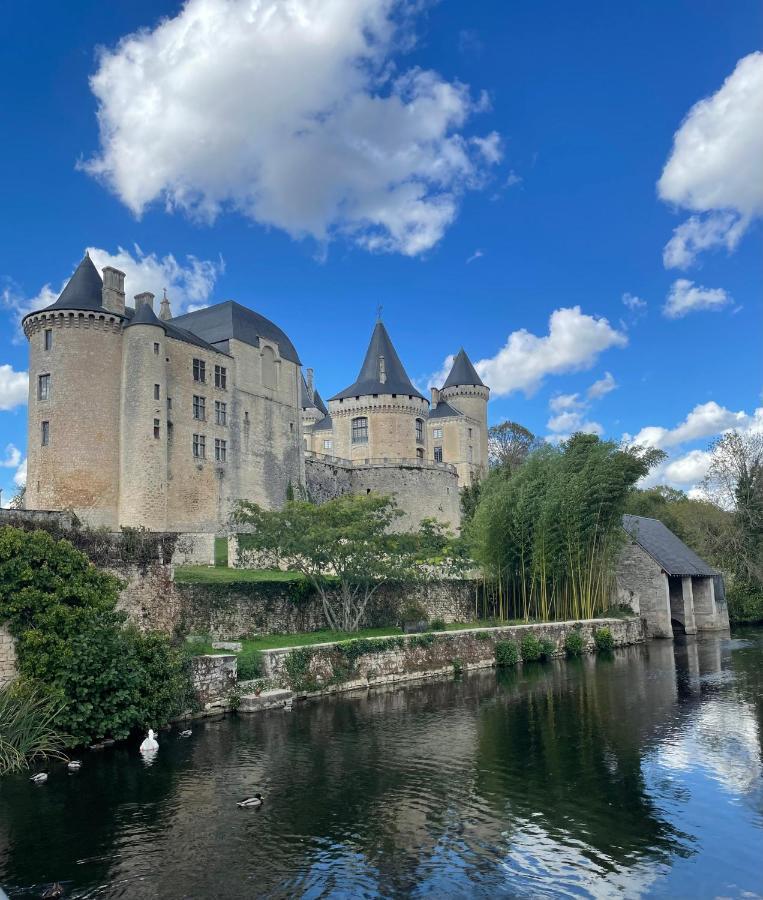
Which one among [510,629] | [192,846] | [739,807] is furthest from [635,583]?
[192,846]

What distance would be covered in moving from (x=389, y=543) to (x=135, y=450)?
50.8 feet

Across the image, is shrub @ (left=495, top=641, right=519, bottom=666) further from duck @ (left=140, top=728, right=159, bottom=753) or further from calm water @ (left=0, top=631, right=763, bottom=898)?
duck @ (left=140, top=728, right=159, bottom=753)

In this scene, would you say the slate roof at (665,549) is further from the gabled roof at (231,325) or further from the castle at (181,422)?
the gabled roof at (231,325)

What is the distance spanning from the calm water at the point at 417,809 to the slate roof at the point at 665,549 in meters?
19.1

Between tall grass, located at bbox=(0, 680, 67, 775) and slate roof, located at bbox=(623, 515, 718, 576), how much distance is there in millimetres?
28068

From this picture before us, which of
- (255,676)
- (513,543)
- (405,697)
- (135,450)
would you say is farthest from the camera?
(135,450)

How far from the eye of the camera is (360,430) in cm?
5291

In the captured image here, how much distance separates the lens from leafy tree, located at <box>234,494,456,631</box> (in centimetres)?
2448

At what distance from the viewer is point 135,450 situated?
3488cm

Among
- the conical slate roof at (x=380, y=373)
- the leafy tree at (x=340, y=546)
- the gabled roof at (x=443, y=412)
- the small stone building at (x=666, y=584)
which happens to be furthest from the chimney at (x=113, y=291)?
the gabled roof at (x=443, y=412)

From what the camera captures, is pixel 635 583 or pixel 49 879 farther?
pixel 635 583

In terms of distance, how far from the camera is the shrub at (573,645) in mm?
28406

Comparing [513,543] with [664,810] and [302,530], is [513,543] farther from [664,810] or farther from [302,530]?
[664,810]

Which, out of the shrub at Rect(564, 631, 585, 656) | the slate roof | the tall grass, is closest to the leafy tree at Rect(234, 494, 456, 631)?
the shrub at Rect(564, 631, 585, 656)
